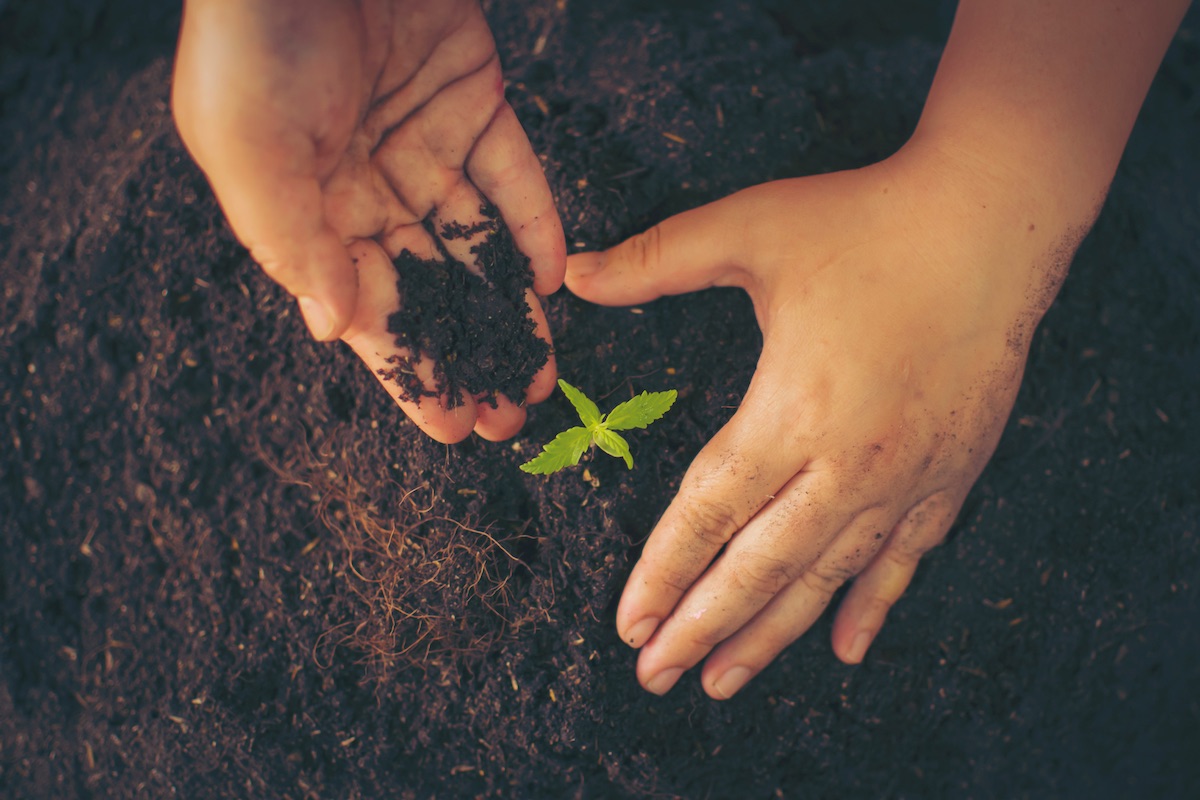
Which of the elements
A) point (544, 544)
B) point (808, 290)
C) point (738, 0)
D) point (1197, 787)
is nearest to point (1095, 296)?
point (808, 290)

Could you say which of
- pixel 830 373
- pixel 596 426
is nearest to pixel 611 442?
pixel 596 426

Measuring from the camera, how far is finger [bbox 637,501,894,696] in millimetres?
2291

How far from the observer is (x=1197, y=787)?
3176mm

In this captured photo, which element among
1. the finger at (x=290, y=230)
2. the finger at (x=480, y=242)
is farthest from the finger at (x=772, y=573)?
the finger at (x=290, y=230)

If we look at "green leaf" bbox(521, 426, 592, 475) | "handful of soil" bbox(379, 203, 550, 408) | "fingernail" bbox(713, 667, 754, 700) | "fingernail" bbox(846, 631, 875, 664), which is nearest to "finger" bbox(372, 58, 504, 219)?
"handful of soil" bbox(379, 203, 550, 408)

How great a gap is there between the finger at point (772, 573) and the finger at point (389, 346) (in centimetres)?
93

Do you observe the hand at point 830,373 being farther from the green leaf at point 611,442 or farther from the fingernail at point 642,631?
the green leaf at point 611,442

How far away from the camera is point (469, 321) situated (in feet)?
7.51

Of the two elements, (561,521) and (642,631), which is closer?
(642,631)

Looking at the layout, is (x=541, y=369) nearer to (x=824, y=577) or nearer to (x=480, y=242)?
(x=480, y=242)

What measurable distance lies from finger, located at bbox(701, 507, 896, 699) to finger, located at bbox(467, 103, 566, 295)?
128 centimetres

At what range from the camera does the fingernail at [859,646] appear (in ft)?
8.71

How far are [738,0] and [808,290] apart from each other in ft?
5.30

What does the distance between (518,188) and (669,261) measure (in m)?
0.52
